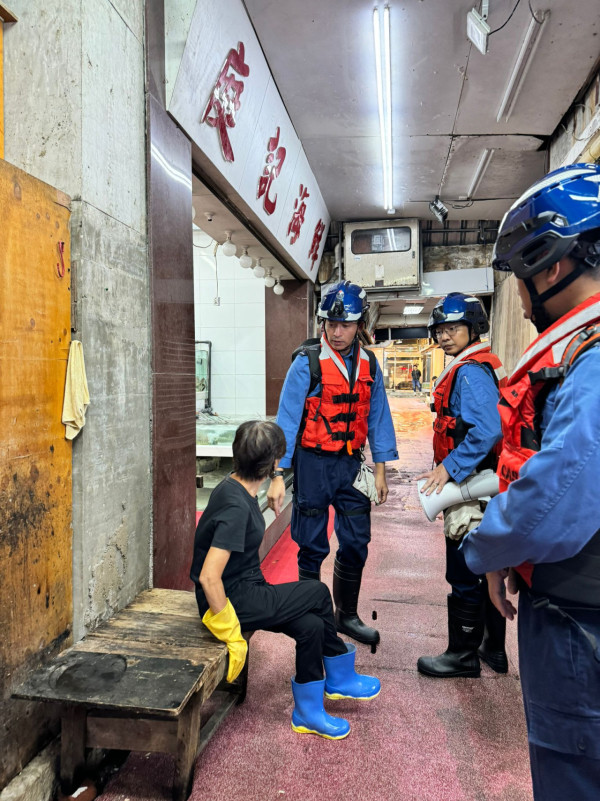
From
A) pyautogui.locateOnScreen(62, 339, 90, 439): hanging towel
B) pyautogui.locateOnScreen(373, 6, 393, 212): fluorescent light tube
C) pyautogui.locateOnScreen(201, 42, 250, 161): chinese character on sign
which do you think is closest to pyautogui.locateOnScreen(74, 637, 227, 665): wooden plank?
pyautogui.locateOnScreen(62, 339, 90, 439): hanging towel

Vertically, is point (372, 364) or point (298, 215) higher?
point (298, 215)

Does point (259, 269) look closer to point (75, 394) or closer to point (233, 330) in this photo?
point (233, 330)

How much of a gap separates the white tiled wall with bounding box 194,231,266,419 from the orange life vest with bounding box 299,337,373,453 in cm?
527

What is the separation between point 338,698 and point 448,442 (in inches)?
53.5

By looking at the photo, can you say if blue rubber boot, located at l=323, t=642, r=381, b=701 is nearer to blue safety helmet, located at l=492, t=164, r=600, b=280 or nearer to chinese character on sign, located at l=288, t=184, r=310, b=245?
blue safety helmet, located at l=492, t=164, r=600, b=280

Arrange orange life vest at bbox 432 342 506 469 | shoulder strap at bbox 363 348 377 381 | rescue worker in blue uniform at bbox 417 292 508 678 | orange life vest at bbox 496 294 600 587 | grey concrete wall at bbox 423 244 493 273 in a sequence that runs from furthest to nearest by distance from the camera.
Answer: grey concrete wall at bbox 423 244 493 273
shoulder strap at bbox 363 348 377 381
orange life vest at bbox 432 342 506 469
rescue worker in blue uniform at bbox 417 292 508 678
orange life vest at bbox 496 294 600 587

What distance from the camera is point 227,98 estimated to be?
10.5 ft

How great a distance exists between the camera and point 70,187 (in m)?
1.92

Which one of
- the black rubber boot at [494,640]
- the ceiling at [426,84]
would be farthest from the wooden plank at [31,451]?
the ceiling at [426,84]

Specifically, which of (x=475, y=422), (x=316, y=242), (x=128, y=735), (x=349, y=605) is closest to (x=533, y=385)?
(x=475, y=422)

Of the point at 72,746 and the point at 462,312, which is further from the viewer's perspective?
the point at 462,312

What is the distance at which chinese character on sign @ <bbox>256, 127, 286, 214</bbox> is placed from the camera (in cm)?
432

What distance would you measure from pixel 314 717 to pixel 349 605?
905 millimetres

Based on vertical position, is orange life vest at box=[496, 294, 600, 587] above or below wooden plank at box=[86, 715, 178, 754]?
above
